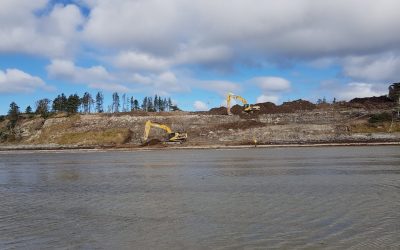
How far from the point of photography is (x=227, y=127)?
7994cm

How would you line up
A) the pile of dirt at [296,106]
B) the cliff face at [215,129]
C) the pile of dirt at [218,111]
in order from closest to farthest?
the cliff face at [215,129] → the pile of dirt at [296,106] → the pile of dirt at [218,111]

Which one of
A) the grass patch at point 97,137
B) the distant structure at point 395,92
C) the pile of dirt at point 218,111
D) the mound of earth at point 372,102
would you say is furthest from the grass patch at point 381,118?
the grass patch at point 97,137

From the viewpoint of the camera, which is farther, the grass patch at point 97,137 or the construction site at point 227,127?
the grass patch at point 97,137

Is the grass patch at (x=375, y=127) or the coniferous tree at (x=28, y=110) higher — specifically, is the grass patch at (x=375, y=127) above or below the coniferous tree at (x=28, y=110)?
below

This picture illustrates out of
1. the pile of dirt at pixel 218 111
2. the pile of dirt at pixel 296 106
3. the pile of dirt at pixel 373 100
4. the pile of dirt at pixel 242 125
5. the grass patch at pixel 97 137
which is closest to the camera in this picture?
the pile of dirt at pixel 242 125

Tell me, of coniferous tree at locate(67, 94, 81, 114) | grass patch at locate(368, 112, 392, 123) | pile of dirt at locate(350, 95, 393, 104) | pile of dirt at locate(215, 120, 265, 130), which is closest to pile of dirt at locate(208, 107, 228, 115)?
pile of dirt at locate(215, 120, 265, 130)

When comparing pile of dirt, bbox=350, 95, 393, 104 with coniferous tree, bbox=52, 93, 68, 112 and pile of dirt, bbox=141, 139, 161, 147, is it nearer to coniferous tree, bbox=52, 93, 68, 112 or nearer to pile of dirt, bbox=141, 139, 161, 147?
pile of dirt, bbox=141, 139, 161, 147

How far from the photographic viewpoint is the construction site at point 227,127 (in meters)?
70.4

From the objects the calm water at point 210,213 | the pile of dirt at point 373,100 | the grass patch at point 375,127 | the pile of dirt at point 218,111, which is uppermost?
the pile of dirt at point 373,100

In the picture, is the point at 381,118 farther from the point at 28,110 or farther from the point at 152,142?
the point at 28,110

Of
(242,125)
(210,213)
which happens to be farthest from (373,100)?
(210,213)

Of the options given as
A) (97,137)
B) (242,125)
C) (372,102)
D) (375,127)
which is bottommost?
(97,137)

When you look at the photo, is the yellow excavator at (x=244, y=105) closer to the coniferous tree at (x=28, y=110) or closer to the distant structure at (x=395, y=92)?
the distant structure at (x=395, y=92)

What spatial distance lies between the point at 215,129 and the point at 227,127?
232cm
